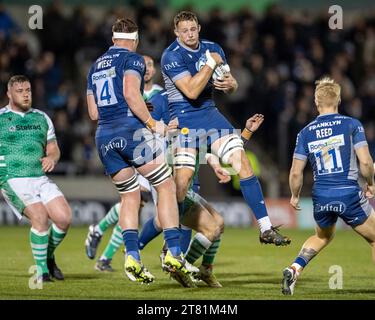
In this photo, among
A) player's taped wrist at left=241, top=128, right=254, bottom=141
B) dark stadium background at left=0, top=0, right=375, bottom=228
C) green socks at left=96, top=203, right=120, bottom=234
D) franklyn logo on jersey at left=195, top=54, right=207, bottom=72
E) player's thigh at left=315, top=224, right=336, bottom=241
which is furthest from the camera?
dark stadium background at left=0, top=0, right=375, bottom=228

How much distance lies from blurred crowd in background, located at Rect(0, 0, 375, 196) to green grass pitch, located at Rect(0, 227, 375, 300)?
3688 millimetres

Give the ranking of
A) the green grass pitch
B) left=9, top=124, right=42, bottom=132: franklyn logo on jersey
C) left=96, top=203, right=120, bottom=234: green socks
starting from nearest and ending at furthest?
1. the green grass pitch
2. left=9, top=124, right=42, bottom=132: franklyn logo on jersey
3. left=96, top=203, right=120, bottom=234: green socks

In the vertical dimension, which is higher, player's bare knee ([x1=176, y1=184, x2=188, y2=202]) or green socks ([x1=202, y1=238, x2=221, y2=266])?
player's bare knee ([x1=176, y1=184, x2=188, y2=202])

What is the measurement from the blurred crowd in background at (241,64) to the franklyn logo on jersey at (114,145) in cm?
1029

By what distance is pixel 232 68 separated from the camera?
880 inches

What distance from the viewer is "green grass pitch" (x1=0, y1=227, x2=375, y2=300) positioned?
392 inches

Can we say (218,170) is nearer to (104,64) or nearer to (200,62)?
(200,62)

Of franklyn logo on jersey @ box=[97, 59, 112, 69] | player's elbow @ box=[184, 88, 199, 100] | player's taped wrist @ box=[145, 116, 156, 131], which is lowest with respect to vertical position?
player's taped wrist @ box=[145, 116, 156, 131]

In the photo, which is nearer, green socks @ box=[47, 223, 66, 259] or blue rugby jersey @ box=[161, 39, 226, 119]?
blue rugby jersey @ box=[161, 39, 226, 119]

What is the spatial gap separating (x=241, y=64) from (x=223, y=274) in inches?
434

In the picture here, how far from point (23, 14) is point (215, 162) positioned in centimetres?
1267

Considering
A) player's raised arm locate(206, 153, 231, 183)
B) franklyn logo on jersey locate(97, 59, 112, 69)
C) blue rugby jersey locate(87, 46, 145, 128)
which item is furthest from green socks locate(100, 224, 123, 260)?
franklyn logo on jersey locate(97, 59, 112, 69)

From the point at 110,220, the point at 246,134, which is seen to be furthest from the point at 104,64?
the point at 110,220

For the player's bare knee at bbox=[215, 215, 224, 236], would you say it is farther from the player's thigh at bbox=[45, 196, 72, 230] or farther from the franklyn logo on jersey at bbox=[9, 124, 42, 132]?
the franklyn logo on jersey at bbox=[9, 124, 42, 132]
